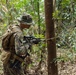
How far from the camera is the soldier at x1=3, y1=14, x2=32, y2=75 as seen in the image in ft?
14.7

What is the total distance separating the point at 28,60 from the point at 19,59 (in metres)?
0.58

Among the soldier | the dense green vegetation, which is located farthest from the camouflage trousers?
the dense green vegetation

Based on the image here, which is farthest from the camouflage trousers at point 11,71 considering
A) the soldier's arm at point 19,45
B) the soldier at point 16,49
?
the soldier's arm at point 19,45

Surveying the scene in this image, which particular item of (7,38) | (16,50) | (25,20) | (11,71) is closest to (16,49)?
(16,50)

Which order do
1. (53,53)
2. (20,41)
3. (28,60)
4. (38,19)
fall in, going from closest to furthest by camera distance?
(20,41)
(53,53)
(28,60)
(38,19)

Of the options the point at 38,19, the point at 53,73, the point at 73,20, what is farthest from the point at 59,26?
the point at 53,73

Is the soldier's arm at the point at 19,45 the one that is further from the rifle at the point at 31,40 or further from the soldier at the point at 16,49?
the rifle at the point at 31,40

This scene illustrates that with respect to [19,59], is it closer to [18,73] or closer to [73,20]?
[18,73]

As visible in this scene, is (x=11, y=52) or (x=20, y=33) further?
(x=11, y=52)

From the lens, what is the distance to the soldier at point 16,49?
448cm

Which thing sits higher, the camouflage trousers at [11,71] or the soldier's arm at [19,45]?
the soldier's arm at [19,45]

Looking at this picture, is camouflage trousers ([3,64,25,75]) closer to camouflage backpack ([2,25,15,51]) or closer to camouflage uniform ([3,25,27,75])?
camouflage uniform ([3,25,27,75])

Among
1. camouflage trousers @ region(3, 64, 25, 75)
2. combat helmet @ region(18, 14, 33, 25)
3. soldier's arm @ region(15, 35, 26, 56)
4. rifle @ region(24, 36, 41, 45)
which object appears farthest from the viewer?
camouflage trousers @ region(3, 64, 25, 75)

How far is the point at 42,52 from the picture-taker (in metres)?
6.00
